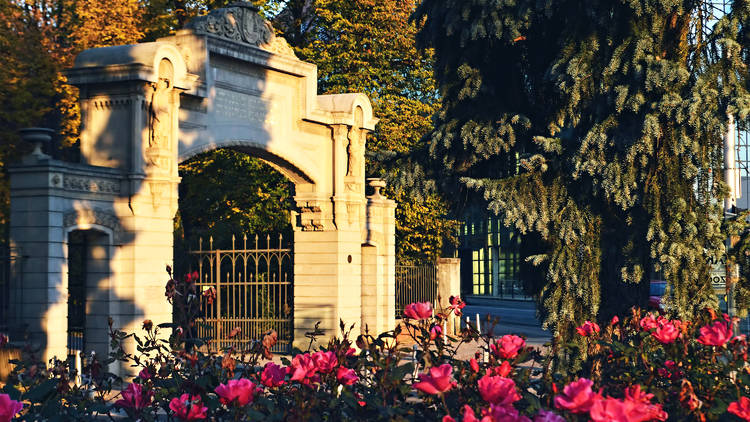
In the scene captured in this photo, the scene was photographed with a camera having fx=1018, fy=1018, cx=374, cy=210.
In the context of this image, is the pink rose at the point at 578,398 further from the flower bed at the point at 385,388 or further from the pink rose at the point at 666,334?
the pink rose at the point at 666,334

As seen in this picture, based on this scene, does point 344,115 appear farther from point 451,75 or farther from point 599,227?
point 599,227

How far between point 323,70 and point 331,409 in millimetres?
24789

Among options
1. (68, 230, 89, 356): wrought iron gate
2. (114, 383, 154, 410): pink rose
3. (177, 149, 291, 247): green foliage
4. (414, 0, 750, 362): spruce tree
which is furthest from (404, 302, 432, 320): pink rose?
(177, 149, 291, 247): green foliage

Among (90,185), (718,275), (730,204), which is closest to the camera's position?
(718,275)

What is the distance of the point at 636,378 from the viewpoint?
5.86 meters

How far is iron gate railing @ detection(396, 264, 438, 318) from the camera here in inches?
1009

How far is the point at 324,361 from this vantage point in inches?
179

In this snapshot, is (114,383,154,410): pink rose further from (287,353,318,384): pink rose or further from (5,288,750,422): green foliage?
(287,353,318,384): pink rose

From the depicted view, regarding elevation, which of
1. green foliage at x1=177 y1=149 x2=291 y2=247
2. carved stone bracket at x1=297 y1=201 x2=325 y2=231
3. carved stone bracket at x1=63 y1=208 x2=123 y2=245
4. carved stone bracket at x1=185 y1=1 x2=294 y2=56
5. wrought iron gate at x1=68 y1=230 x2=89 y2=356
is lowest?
wrought iron gate at x1=68 y1=230 x2=89 y2=356

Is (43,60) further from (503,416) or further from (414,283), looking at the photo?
(503,416)

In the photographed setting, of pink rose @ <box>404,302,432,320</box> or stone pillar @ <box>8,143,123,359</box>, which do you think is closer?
pink rose @ <box>404,302,432,320</box>

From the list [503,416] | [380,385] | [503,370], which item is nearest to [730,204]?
[503,370]

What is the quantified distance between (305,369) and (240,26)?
14325 mm

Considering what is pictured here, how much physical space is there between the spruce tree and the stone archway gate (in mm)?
4917
